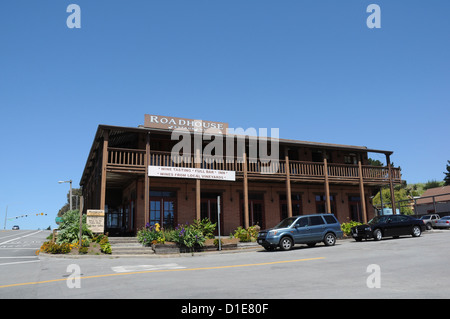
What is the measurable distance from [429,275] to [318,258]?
15.3 ft

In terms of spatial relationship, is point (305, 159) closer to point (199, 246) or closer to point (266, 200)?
point (266, 200)

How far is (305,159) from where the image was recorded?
28.4m

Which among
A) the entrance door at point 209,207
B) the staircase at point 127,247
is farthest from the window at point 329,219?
the staircase at point 127,247

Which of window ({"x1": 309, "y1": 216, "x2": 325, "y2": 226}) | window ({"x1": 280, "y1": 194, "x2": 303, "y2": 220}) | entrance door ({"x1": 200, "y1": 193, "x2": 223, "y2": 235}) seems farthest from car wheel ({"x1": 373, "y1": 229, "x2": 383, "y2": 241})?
entrance door ({"x1": 200, "y1": 193, "x2": 223, "y2": 235})

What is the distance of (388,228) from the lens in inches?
818

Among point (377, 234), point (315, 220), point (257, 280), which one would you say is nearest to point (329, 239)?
point (315, 220)

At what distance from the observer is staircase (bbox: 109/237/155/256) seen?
17062 mm

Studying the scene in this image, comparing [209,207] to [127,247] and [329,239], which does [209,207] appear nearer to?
[127,247]

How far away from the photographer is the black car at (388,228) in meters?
20.5

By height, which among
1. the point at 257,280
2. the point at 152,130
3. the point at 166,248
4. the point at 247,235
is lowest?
the point at 257,280

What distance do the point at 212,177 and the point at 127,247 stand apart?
22.5ft

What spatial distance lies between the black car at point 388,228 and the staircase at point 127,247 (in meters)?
11.6

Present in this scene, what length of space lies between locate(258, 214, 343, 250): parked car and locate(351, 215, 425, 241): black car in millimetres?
2210

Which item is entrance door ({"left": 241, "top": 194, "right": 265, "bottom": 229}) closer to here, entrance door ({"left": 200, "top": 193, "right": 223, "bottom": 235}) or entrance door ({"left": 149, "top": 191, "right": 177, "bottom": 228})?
entrance door ({"left": 200, "top": 193, "right": 223, "bottom": 235})
